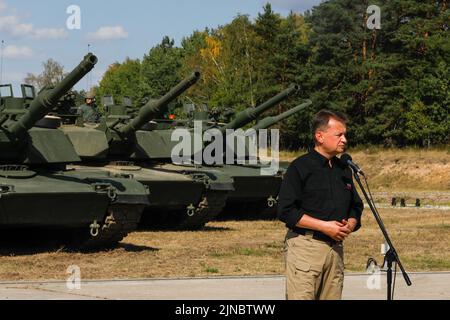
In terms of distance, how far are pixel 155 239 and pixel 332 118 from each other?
39.0 feet

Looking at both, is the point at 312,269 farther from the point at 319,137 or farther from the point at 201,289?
the point at 201,289

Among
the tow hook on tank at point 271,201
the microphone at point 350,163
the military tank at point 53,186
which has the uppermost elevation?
the microphone at point 350,163

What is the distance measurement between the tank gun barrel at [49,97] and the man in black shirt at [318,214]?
7.39 meters

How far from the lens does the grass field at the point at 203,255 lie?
13461 mm

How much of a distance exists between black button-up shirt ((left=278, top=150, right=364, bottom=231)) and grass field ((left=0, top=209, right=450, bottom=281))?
20.8ft

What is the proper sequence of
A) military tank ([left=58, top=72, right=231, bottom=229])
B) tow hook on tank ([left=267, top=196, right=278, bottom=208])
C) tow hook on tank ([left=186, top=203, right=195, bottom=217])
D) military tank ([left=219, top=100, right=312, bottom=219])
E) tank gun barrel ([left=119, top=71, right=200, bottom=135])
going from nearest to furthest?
1. tank gun barrel ([left=119, top=71, right=200, bottom=135])
2. military tank ([left=58, top=72, right=231, bottom=229])
3. tow hook on tank ([left=186, top=203, right=195, bottom=217])
4. military tank ([left=219, top=100, right=312, bottom=219])
5. tow hook on tank ([left=267, top=196, right=278, bottom=208])

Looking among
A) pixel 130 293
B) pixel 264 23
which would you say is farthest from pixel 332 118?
pixel 264 23

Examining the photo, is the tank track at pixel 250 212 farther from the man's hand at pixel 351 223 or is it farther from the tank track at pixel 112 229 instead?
the man's hand at pixel 351 223

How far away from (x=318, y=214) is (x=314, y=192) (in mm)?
162

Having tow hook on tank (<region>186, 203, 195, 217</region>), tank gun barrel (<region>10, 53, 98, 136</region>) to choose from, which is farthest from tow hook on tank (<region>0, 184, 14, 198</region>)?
tow hook on tank (<region>186, 203, 195, 217</region>)

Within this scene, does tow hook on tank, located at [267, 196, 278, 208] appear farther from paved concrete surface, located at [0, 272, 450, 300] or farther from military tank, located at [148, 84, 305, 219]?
paved concrete surface, located at [0, 272, 450, 300]

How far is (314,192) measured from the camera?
686 cm

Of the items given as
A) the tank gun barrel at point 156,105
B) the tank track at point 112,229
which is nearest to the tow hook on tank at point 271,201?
the tank gun barrel at point 156,105

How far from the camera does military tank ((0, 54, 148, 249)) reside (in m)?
14.7
